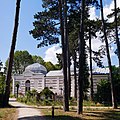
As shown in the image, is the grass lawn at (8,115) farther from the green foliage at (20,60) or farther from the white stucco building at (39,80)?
the green foliage at (20,60)

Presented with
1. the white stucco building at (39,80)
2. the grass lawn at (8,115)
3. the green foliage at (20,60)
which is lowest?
the grass lawn at (8,115)

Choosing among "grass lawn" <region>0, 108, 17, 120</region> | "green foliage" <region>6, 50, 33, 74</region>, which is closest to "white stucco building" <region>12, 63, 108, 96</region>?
"green foliage" <region>6, 50, 33, 74</region>

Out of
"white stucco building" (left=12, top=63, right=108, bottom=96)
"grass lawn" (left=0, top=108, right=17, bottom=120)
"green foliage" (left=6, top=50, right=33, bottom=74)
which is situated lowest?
"grass lawn" (left=0, top=108, right=17, bottom=120)

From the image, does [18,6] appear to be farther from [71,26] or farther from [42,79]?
[42,79]

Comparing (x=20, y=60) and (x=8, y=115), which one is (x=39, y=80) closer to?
(x=20, y=60)

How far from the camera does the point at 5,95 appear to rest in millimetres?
24172

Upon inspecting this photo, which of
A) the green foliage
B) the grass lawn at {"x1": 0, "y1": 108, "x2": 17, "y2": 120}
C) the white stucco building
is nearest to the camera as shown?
the grass lawn at {"x1": 0, "y1": 108, "x2": 17, "y2": 120}

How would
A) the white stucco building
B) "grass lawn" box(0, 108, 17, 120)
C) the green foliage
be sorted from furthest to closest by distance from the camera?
the green foliage, the white stucco building, "grass lawn" box(0, 108, 17, 120)

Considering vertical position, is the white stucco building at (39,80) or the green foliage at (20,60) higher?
the green foliage at (20,60)

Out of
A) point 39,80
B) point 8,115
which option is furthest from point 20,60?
point 8,115

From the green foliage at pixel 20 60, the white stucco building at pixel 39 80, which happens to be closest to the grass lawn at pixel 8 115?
the white stucco building at pixel 39 80

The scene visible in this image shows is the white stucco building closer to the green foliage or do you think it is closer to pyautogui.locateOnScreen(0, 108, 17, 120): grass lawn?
the green foliage

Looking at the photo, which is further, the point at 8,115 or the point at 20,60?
the point at 20,60

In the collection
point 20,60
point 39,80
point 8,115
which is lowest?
point 8,115
